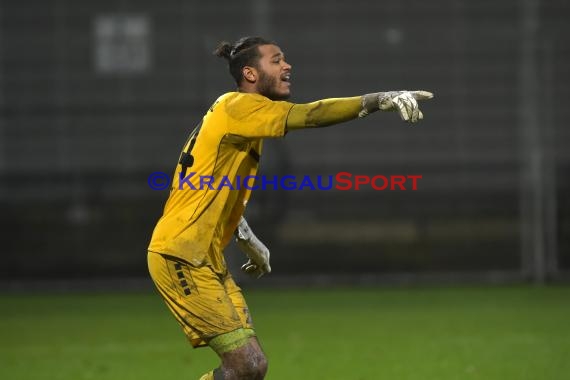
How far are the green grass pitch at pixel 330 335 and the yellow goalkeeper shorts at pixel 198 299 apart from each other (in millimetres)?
2951

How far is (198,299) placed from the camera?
20.7 ft

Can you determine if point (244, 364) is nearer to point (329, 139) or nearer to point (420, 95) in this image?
point (420, 95)

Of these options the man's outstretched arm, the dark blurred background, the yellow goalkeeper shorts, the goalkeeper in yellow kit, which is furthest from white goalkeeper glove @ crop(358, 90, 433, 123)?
the dark blurred background

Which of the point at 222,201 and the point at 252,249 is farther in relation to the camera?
the point at 252,249

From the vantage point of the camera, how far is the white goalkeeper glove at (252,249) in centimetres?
696

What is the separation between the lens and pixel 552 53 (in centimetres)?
1872

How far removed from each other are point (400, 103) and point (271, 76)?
37.0 inches

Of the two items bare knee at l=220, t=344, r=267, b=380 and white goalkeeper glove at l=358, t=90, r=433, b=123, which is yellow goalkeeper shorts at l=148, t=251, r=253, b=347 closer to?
bare knee at l=220, t=344, r=267, b=380

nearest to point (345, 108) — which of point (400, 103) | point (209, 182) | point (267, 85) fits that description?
point (400, 103)

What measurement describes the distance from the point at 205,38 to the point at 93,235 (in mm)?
3644

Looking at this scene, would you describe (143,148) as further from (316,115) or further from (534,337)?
(316,115)

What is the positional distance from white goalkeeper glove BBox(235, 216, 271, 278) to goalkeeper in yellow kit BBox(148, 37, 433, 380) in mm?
336

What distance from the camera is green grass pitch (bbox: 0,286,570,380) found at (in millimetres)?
9633

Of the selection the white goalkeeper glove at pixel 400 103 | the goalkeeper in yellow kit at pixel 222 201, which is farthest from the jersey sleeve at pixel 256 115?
the white goalkeeper glove at pixel 400 103
